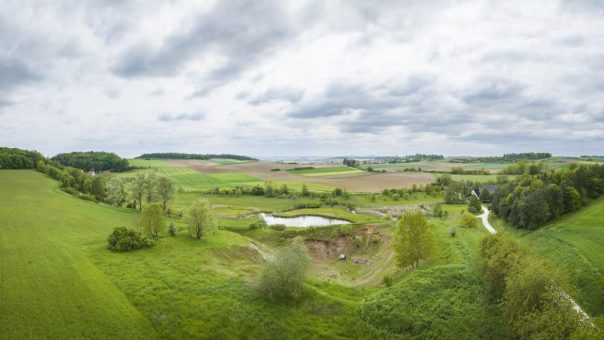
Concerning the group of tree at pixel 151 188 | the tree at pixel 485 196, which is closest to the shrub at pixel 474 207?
the tree at pixel 485 196

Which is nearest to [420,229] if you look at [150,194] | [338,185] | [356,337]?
[356,337]

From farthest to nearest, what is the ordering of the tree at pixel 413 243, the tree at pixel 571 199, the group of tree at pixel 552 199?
the tree at pixel 571 199, the group of tree at pixel 552 199, the tree at pixel 413 243

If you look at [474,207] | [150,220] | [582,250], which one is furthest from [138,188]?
[474,207]

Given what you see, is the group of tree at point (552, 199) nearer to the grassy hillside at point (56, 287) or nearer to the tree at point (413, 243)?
the tree at point (413, 243)

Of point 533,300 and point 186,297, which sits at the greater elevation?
point 533,300

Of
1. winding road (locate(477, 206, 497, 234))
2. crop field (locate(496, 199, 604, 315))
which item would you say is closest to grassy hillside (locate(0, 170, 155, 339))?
crop field (locate(496, 199, 604, 315))

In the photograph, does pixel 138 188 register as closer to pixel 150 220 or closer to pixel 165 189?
pixel 165 189
